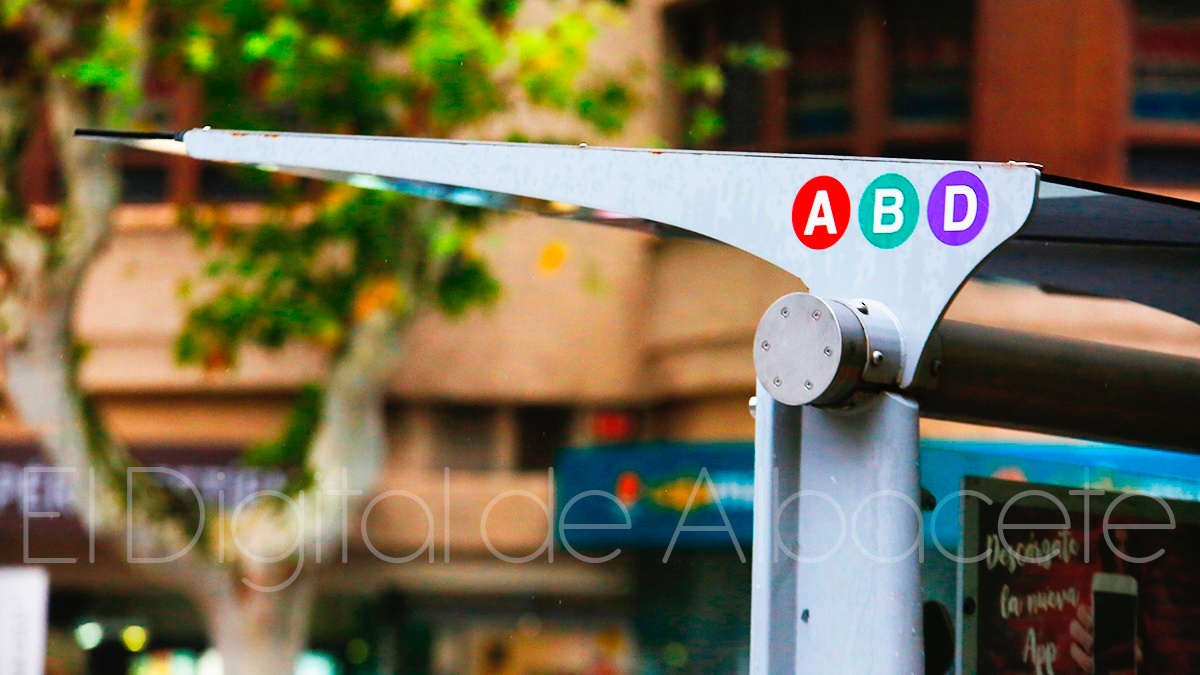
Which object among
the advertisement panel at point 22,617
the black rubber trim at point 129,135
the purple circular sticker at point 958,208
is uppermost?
the black rubber trim at point 129,135

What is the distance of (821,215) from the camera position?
2498 mm

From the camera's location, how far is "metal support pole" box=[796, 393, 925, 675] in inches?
93.7

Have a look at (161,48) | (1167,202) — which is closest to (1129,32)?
(161,48)

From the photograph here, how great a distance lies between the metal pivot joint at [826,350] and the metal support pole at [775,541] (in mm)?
70

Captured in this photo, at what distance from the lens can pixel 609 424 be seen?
44.2 ft

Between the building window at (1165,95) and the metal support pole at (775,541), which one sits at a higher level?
the building window at (1165,95)

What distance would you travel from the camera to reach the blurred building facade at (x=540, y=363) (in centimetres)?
1205

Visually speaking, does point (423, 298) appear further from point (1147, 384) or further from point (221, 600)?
point (1147, 384)

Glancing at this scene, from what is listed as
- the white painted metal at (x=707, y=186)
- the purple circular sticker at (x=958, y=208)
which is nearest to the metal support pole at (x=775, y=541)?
the white painted metal at (x=707, y=186)

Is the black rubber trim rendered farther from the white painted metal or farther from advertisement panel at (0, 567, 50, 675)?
advertisement panel at (0, 567, 50, 675)

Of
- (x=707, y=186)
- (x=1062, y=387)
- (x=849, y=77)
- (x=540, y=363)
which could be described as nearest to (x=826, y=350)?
(x=707, y=186)

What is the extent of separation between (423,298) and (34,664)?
3.71m

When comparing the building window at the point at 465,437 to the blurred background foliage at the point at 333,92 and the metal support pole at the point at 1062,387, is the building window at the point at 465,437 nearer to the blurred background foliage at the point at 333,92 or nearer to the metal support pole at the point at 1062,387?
the blurred background foliage at the point at 333,92

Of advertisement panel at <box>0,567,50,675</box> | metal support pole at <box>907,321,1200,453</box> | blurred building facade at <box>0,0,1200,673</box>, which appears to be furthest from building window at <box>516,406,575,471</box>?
metal support pole at <box>907,321,1200,453</box>
